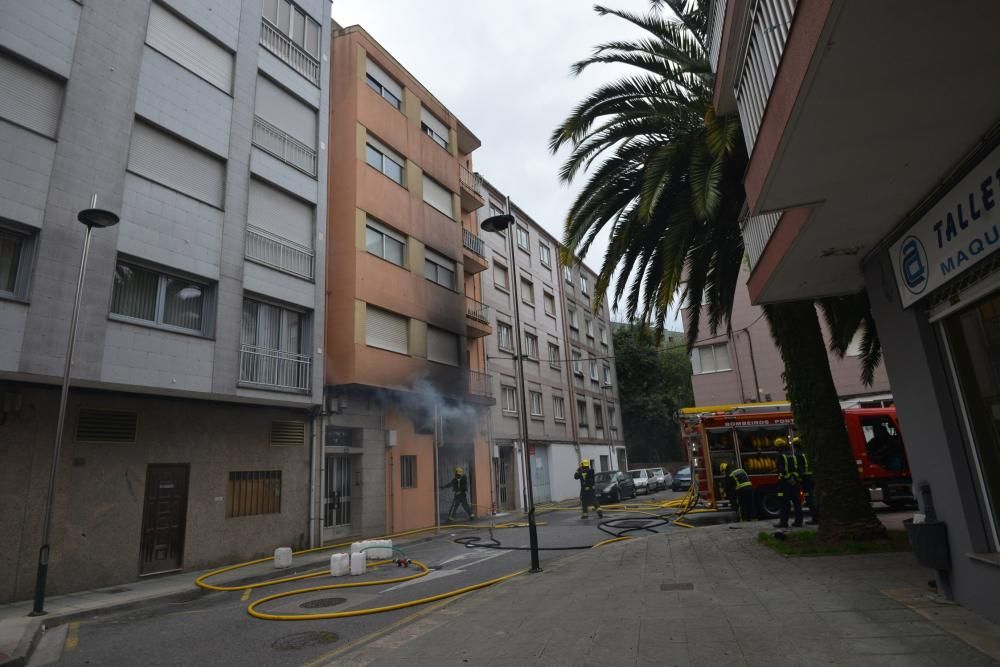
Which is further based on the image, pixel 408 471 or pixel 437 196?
pixel 437 196

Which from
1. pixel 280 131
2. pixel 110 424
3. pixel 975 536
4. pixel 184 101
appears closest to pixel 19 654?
pixel 110 424

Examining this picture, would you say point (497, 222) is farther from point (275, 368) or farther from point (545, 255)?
point (545, 255)

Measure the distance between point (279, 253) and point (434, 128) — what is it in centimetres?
1084

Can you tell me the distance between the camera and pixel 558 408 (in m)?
31.9

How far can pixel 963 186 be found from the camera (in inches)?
188

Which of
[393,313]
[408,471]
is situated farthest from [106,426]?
[408,471]

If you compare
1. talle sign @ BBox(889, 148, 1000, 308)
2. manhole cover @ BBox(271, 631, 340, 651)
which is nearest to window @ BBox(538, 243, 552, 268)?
talle sign @ BBox(889, 148, 1000, 308)

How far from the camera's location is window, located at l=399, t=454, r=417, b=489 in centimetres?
1834

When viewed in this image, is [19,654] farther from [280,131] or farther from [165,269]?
[280,131]

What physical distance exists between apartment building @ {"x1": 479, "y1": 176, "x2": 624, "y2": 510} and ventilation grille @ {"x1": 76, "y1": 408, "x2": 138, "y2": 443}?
14781mm

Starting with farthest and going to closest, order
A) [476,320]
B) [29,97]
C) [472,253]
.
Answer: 1. [472,253]
2. [476,320]
3. [29,97]

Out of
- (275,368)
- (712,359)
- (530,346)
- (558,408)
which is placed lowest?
(275,368)

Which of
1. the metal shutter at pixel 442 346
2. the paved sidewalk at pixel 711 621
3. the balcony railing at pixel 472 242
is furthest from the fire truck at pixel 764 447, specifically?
the balcony railing at pixel 472 242

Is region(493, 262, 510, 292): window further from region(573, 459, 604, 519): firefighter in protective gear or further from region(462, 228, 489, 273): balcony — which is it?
region(573, 459, 604, 519): firefighter in protective gear
